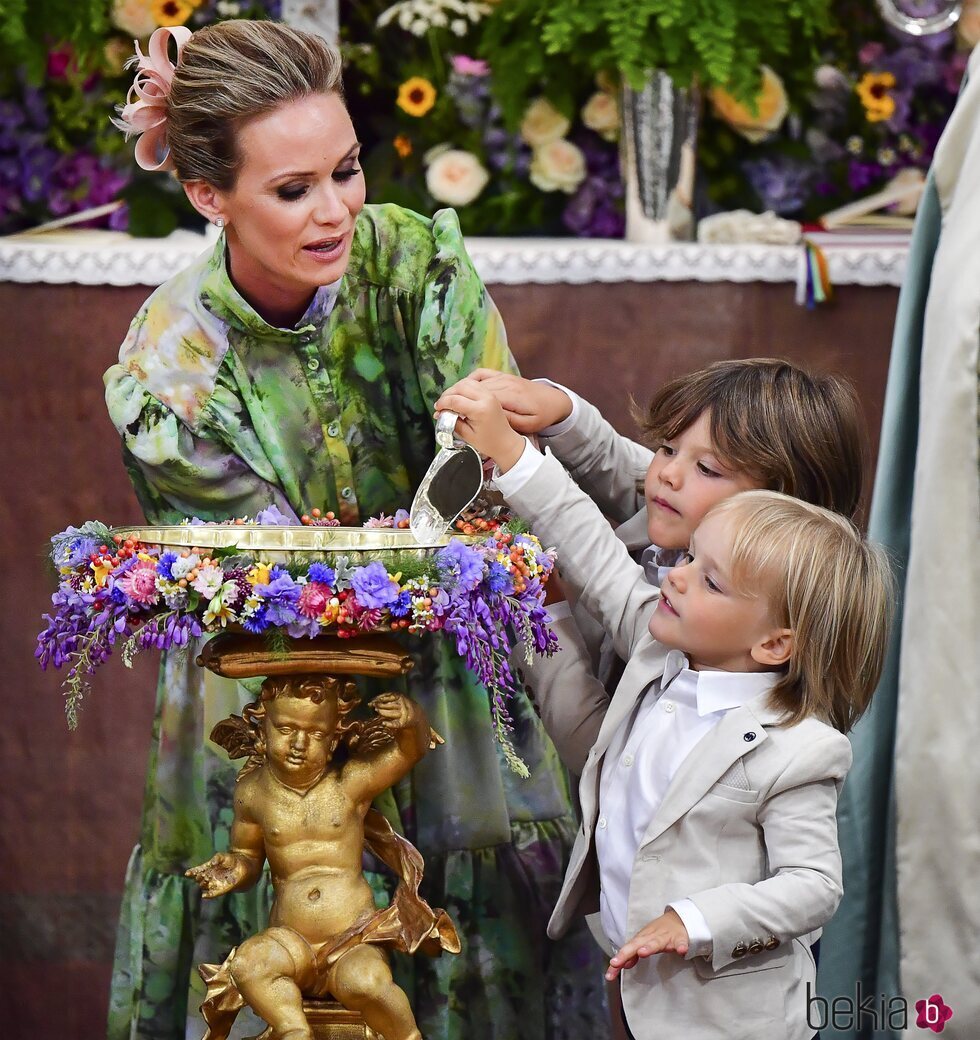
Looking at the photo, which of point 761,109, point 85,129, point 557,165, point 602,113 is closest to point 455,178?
point 557,165

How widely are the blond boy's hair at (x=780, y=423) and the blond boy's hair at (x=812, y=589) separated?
3.9 inches

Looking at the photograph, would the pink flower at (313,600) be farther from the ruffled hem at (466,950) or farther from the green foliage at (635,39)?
the green foliage at (635,39)

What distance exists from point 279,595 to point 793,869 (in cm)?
67

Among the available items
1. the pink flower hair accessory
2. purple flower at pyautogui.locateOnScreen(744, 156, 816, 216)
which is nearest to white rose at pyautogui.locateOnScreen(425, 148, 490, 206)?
purple flower at pyautogui.locateOnScreen(744, 156, 816, 216)

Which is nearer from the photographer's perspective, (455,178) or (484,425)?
(484,425)

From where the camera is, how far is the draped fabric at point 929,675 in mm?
2334

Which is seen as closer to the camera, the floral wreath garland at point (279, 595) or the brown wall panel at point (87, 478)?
the floral wreath garland at point (279, 595)

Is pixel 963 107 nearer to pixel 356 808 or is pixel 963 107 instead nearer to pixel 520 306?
pixel 520 306

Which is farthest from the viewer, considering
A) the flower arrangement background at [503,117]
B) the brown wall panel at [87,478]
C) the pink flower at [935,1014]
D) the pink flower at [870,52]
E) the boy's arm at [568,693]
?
the pink flower at [870,52]

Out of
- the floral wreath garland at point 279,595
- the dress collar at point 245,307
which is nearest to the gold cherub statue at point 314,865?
the floral wreath garland at point 279,595

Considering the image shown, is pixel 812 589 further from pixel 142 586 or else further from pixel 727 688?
pixel 142 586

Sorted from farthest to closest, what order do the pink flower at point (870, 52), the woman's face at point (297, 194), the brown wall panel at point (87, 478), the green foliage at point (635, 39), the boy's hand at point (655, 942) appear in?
the pink flower at point (870, 52) < the brown wall panel at point (87, 478) < the green foliage at point (635, 39) < the woman's face at point (297, 194) < the boy's hand at point (655, 942)

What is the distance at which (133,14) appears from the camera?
10.3 feet

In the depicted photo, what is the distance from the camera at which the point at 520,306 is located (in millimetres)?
3051
